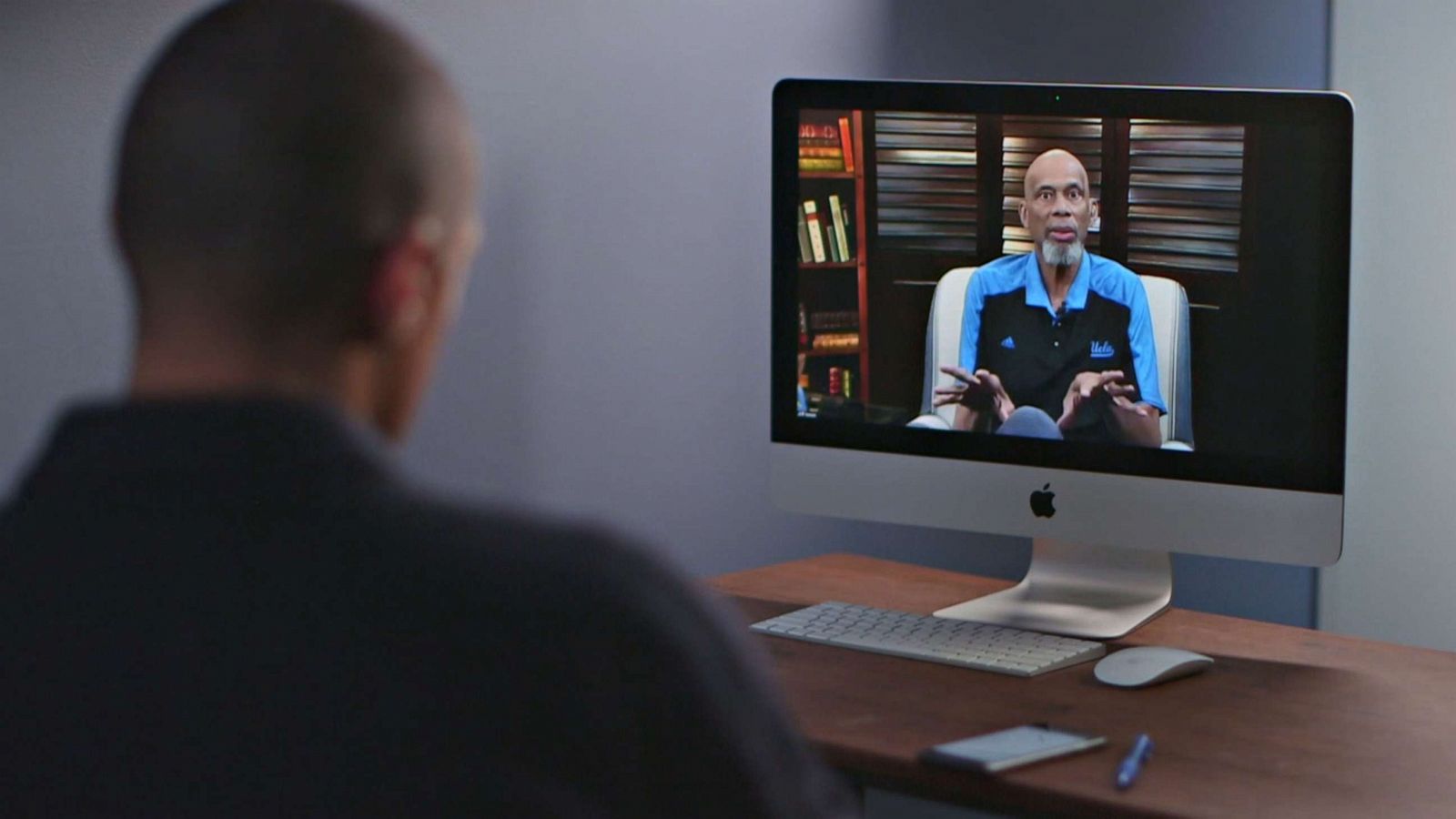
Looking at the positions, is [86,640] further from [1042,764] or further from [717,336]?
[717,336]

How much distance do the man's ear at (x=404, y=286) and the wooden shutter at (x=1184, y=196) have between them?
45.6 inches

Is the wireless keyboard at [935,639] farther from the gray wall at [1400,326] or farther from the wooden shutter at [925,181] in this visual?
the gray wall at [1400,326]

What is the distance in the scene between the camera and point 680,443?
7.54 feet

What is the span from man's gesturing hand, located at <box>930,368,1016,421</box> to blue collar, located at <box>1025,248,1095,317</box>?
0.32 ft

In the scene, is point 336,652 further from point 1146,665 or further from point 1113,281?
point 1113,281

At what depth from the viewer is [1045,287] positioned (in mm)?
1786

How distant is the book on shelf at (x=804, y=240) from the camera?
6.35ft

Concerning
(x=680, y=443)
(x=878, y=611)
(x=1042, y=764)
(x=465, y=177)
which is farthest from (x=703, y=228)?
(x=465, y=177)

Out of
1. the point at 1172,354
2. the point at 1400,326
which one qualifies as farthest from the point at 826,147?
the point at 1400,326

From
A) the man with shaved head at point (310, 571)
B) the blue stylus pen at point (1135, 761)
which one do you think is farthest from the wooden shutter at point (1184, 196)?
the man with shaved head at point (310, 571)

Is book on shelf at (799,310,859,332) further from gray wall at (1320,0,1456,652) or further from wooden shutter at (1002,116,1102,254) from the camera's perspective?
gray wall at (1320,0,1456,652)

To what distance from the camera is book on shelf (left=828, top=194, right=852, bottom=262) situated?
192 centimetres

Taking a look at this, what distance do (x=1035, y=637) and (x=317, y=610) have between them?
47.1 inches

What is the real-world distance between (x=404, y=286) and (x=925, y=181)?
122cm
